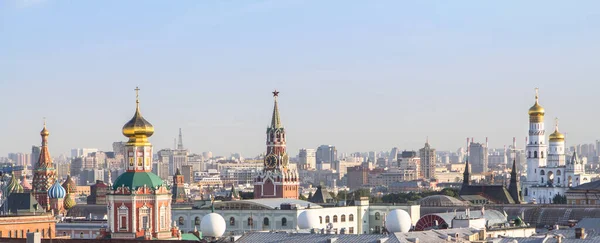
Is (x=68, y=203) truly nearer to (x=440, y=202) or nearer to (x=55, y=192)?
(x=55, y=192)

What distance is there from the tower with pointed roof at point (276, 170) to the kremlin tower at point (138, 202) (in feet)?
176

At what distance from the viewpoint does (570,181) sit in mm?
135500

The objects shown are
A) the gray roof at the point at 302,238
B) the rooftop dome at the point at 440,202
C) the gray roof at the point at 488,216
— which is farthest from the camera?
the rooftop dome at the point at 440,202

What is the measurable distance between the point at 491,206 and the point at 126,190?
47689 millimetres

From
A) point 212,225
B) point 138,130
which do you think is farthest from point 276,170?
point 212,225

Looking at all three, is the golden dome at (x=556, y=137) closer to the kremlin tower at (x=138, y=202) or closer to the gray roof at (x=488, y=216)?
the gray roof at (x=488, y=216)

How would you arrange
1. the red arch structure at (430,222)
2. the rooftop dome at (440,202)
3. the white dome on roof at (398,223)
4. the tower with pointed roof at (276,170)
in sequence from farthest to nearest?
the tower with pointed roof at (276,170)
the rooftop dome at (440,202)
the red arch structure at (430,222)
the white dome on roof at (398,223)

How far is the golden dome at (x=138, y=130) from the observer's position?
63188mm

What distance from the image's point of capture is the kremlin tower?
201ft

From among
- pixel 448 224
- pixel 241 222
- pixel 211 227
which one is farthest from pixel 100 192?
pixel 211 227

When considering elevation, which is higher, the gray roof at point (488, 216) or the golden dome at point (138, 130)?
the golden dome at point (138, 130)

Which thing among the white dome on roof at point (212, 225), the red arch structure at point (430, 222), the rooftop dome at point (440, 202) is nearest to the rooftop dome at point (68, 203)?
the rooftop dome at point (440, 202)

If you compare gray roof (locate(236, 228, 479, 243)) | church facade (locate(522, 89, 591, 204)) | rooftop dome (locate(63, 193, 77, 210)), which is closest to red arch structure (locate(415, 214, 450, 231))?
gray roof (locate(236, 228, 479, 243))

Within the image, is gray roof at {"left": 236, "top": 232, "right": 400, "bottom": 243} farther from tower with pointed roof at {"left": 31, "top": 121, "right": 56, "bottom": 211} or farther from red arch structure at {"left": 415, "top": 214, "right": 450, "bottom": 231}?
tower with pointed roof at {"left": 31, "top": 121, "right": 56, "bottom": 211}
